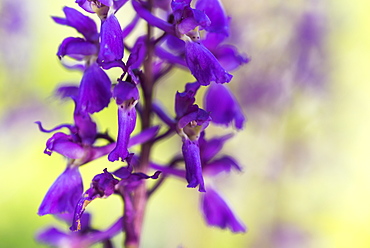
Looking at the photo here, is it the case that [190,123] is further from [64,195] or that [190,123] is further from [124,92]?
[64,195]

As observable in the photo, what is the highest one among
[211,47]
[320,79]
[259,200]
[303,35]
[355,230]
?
[211,47]

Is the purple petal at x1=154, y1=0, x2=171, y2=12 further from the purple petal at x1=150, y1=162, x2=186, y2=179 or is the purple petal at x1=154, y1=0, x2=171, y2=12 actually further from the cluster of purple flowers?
the purple petal at x1=150, y1=162, x2=186, y2=179

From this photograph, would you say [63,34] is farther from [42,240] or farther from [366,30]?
[42,240]

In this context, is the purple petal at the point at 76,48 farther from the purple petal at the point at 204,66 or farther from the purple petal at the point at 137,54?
the purple petal at the point at 204,66

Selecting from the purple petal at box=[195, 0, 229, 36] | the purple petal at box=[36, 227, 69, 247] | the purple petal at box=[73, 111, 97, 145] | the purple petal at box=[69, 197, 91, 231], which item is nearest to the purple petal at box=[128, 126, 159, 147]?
the purple petal at box=[73, 111, 97, 145]

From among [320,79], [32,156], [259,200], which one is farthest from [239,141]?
[32,156]

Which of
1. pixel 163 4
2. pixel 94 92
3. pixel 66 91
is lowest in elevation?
pixel 66 91

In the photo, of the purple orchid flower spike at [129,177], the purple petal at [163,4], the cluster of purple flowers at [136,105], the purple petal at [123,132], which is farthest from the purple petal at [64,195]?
the purple petal at [163,4]

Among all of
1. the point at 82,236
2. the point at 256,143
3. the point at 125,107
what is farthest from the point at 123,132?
the point at 256,143
